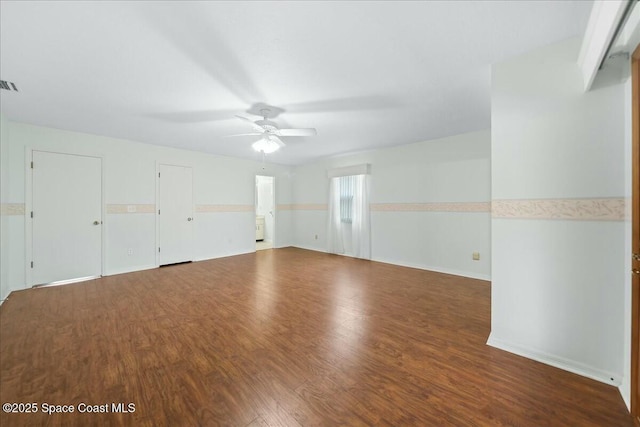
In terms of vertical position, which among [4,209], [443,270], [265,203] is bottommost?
[443,270]

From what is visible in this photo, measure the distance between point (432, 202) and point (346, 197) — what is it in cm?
203

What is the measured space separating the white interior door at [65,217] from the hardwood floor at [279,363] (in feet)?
1.91

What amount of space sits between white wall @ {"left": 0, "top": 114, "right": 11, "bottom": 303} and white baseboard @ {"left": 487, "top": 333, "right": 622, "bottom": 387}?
578 cm

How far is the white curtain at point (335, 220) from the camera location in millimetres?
Result: 5883

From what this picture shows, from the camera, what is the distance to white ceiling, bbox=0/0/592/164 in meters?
1.45

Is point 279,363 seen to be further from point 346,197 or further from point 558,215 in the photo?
point 346,197

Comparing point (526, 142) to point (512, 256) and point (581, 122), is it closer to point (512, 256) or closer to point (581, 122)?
point (581, 122)

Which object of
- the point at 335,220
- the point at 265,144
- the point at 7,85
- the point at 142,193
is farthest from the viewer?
the point at 335,220

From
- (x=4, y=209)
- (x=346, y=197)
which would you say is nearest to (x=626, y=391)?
(x=346, y=197)

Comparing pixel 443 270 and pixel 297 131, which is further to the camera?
pixel 443 270

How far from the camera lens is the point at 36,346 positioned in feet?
6.49

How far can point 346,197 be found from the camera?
18.9ft

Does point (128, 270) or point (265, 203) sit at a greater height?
point (265, 203)

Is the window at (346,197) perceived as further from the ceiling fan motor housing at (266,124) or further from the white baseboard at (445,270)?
the ceiling fan motor housing at (266,124)
